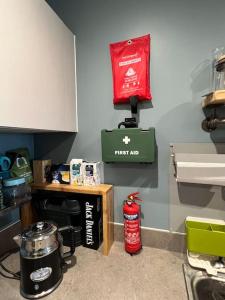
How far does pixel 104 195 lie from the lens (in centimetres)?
104

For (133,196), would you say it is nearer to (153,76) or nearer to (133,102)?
(133,102)

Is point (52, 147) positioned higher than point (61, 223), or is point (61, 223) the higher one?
point (52, 147)

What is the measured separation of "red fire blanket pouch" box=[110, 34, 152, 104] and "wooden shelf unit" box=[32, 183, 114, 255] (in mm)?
537

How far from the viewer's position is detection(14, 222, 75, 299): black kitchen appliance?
75 centimetres

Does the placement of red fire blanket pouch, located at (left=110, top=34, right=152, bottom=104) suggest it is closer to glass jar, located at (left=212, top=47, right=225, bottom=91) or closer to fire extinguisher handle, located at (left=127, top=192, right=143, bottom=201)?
glass jar, located at (left=212, top=47, right=225, bottom=91)

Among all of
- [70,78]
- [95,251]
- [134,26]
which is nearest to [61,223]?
[95,251]

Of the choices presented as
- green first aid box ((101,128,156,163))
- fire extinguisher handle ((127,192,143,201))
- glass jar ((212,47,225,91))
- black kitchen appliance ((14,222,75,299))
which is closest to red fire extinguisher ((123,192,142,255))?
fire extinguisher handle ((127,192,143,201))

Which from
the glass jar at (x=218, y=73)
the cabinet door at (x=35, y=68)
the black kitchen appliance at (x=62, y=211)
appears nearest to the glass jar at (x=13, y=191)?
the black kitchen appliance at (x=62, y=211)

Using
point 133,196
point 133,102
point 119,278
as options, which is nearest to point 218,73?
point 133,102

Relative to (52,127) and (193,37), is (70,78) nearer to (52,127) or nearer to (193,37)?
(52,127)

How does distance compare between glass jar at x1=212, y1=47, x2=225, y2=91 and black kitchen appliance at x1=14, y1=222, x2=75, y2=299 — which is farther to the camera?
glass jar at x1=212, y1=47, x2=225, y2=91

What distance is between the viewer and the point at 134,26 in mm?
1075

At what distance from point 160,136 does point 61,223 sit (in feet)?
2.58

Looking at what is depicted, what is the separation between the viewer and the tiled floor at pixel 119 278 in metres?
0.77
